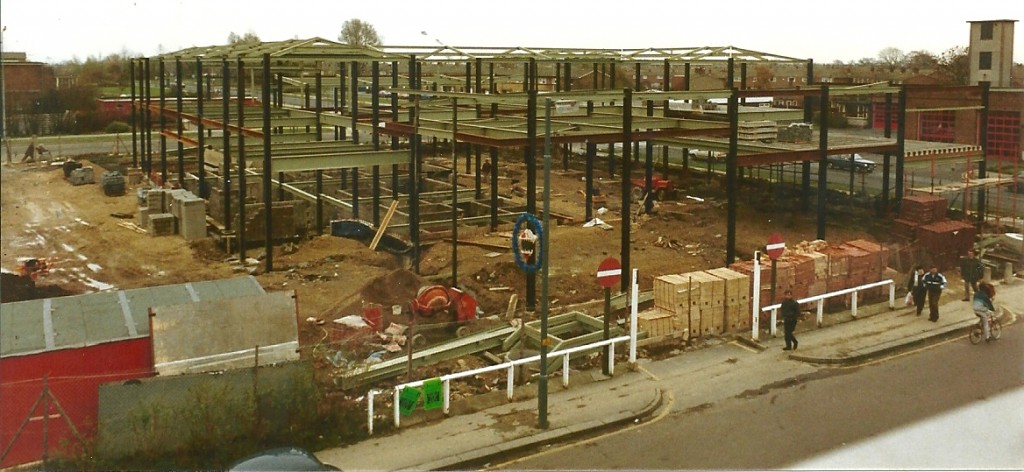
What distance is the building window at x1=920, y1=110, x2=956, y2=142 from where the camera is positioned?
43.2m

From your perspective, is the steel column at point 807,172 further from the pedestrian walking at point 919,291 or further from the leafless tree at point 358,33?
the leafless tree at point 358,33

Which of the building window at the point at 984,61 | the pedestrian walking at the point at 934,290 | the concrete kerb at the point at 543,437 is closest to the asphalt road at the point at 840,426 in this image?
A: the concrete kerb at the point at 543,437

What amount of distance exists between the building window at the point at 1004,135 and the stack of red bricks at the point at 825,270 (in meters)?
21.2

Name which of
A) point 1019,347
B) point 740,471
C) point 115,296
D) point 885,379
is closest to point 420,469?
point 740,471

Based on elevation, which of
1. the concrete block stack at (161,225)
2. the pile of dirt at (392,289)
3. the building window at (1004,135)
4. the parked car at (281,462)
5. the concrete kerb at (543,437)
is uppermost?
the building window at (1004,135)

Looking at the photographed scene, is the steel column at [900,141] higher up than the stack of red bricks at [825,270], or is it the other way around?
the steel column at [900,141]

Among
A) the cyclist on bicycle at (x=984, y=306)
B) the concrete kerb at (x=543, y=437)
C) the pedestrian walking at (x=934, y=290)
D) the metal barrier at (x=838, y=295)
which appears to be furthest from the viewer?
the pedestrian walking at (x=934, y=290)

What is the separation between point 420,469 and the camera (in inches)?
484

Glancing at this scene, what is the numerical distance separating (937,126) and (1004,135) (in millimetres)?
4697

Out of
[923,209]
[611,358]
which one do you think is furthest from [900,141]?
[611,358]

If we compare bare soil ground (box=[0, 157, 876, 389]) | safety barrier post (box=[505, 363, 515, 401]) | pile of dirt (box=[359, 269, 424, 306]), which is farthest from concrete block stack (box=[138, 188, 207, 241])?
safety barrier post (box=[505, 363, 515, 401])

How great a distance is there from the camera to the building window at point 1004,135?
3894cm

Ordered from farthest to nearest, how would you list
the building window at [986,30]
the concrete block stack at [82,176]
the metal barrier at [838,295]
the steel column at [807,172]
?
1. the concrete block stack at [82,176]
2. the building window at [986,30]
3. the steel column at [807,172]
4. the metal barrier at [838,295]

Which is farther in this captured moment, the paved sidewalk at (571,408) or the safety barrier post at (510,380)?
the safety barrier post at (510,380)
